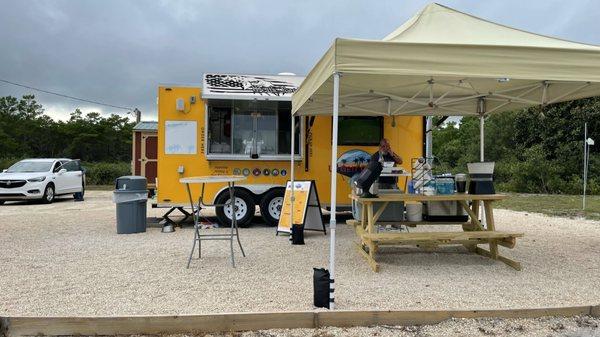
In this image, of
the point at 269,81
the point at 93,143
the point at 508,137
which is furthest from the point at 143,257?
the point at 93,143

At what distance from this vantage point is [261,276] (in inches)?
194

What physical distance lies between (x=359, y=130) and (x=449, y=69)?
462 centimetres

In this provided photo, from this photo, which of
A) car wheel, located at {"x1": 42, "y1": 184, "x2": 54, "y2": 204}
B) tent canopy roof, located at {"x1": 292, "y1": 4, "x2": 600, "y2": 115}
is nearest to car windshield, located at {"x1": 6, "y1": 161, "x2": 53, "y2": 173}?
car wheel, located at {"x1": 42, "y1": 184, "x2": 54, "y2": 204}

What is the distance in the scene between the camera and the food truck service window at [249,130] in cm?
854

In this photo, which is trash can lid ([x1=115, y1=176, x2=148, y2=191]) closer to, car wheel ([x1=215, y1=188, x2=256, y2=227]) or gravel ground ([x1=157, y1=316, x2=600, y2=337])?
car wheel ([x1=215, y1=188, x2=256, y2=227])

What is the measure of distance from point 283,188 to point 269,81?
202 cm

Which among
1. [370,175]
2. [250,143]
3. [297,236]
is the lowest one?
[297,236]

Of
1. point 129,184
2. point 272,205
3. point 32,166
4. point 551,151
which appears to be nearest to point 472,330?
point 272,205

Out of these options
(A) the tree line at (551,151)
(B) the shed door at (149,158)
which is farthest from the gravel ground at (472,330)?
(A) the tree line at (551,151)

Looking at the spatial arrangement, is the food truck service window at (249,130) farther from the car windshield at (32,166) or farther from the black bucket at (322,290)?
the car windshield at (32,166)

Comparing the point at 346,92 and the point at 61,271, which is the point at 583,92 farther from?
the point at 61,271

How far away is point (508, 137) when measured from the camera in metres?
26.9

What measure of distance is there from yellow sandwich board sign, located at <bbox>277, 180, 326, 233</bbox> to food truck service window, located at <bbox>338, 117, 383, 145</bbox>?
1.35m

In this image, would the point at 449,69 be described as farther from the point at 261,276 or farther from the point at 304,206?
the point at 304,206
